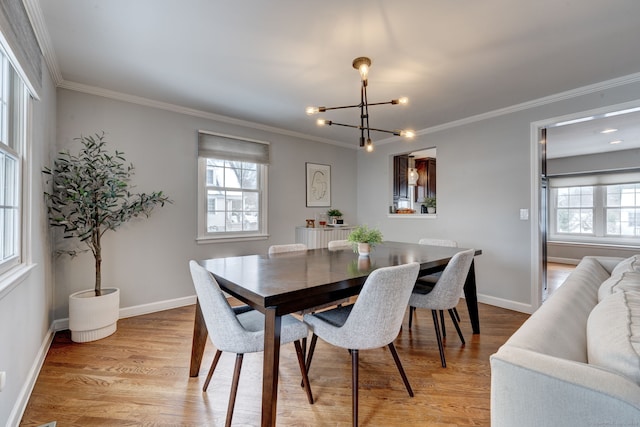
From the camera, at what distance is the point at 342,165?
203 inches

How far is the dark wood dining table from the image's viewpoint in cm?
136

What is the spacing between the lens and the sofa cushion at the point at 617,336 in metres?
0.72

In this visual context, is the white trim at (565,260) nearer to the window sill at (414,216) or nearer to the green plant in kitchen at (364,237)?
the window sill at (414,216)

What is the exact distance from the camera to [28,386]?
71.8 inches

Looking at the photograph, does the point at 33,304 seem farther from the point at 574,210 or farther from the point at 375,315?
the point at 574,210

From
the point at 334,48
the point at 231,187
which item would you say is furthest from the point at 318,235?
the point at 334,48

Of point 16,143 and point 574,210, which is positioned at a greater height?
point 16,143

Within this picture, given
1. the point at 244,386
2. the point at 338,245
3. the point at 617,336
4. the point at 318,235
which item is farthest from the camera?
the point at 318,235

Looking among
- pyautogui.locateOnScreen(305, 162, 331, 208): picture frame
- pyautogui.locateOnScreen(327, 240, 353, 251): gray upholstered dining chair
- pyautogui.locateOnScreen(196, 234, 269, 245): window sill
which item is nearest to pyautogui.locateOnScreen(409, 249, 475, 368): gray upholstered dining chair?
pyautogui.locateOnScreen(327, 240, 353, 251): gray upholstered dining chair

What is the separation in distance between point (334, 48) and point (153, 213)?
2.57 meters

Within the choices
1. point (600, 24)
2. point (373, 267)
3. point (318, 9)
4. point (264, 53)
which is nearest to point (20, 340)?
point (373, 267)

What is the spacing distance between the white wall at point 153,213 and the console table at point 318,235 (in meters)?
0.67

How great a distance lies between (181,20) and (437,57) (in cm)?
188

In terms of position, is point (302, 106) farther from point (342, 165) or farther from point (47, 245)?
point (47, 245)
